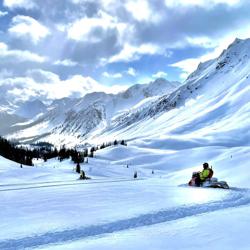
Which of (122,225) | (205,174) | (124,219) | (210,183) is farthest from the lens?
(205,174)

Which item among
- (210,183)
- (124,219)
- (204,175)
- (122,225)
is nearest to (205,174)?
(204,175)

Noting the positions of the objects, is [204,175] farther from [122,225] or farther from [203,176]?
[122,225]

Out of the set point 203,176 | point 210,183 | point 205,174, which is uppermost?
point 205,174

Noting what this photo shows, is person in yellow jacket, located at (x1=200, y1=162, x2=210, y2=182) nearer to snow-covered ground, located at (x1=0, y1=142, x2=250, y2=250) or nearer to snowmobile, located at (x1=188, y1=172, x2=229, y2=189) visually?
snowmobile, located at (x1=188, y1=172, x2=229, y2=189)

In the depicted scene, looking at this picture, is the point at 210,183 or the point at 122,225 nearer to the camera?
the point at 122,225

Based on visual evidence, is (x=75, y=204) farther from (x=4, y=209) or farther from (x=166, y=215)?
(x=166, y=215)

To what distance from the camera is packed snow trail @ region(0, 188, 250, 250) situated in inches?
568

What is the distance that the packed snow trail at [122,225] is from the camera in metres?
14.4

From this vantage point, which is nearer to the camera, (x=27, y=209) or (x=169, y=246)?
(x=169, y=246)

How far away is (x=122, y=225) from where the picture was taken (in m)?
17.0

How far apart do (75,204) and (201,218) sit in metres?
6.32

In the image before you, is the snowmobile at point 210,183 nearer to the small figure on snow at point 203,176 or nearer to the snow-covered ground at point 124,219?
the small figure on snow at point 203,176

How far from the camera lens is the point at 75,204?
72.6ft

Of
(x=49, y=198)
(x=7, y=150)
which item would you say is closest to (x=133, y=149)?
(x=7, y=150)
